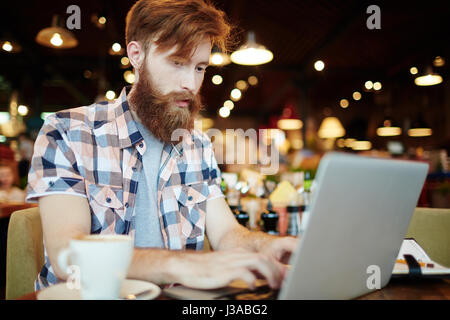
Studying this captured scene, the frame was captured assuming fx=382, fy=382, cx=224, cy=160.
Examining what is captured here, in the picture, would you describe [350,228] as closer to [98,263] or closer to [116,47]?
[98,263]

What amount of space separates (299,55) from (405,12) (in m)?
2.32

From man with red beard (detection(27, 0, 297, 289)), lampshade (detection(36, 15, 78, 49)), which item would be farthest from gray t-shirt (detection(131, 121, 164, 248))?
lampshade (detection(36, 15, 78, 49))

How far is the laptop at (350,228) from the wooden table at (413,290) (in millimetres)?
30

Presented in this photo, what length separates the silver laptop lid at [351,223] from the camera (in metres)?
0.53

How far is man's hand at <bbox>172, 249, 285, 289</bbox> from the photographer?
719 millimetres

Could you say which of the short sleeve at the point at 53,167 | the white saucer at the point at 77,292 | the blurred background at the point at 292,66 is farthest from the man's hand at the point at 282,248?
the blurred background at the point at 292,66

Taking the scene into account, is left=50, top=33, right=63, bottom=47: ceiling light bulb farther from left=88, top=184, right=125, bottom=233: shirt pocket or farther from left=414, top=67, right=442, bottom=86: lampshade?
left=414, top=67, right=442, bottom=86: lampshade

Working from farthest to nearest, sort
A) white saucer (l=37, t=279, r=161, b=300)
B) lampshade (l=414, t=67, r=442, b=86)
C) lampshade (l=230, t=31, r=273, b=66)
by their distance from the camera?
1. lampshade (l=414, t=67, r=442, b=86)
2. lampshade (l=230, t=31, r=273, b=66)
3. white saucer (l=37, t=279, r=161, b=300)

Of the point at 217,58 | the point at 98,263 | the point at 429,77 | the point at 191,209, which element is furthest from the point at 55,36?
the point at 429,77

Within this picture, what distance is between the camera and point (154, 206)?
126 centimetres

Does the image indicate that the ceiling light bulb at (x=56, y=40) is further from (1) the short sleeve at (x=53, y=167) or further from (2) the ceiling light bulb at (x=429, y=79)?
(2) the ceiling light bulb at (x=429, y=79)

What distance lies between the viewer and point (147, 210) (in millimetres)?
1250

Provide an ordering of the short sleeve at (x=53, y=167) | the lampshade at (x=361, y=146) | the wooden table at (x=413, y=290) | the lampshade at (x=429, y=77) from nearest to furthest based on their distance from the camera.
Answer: the wooden table at (x=413, y=290), the short sleeve at (x=53, y=167), the lampshade at (x=429, y=77), the lampshade at (x=361, y=146)

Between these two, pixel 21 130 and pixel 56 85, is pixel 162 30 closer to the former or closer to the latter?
pixel 21 130
